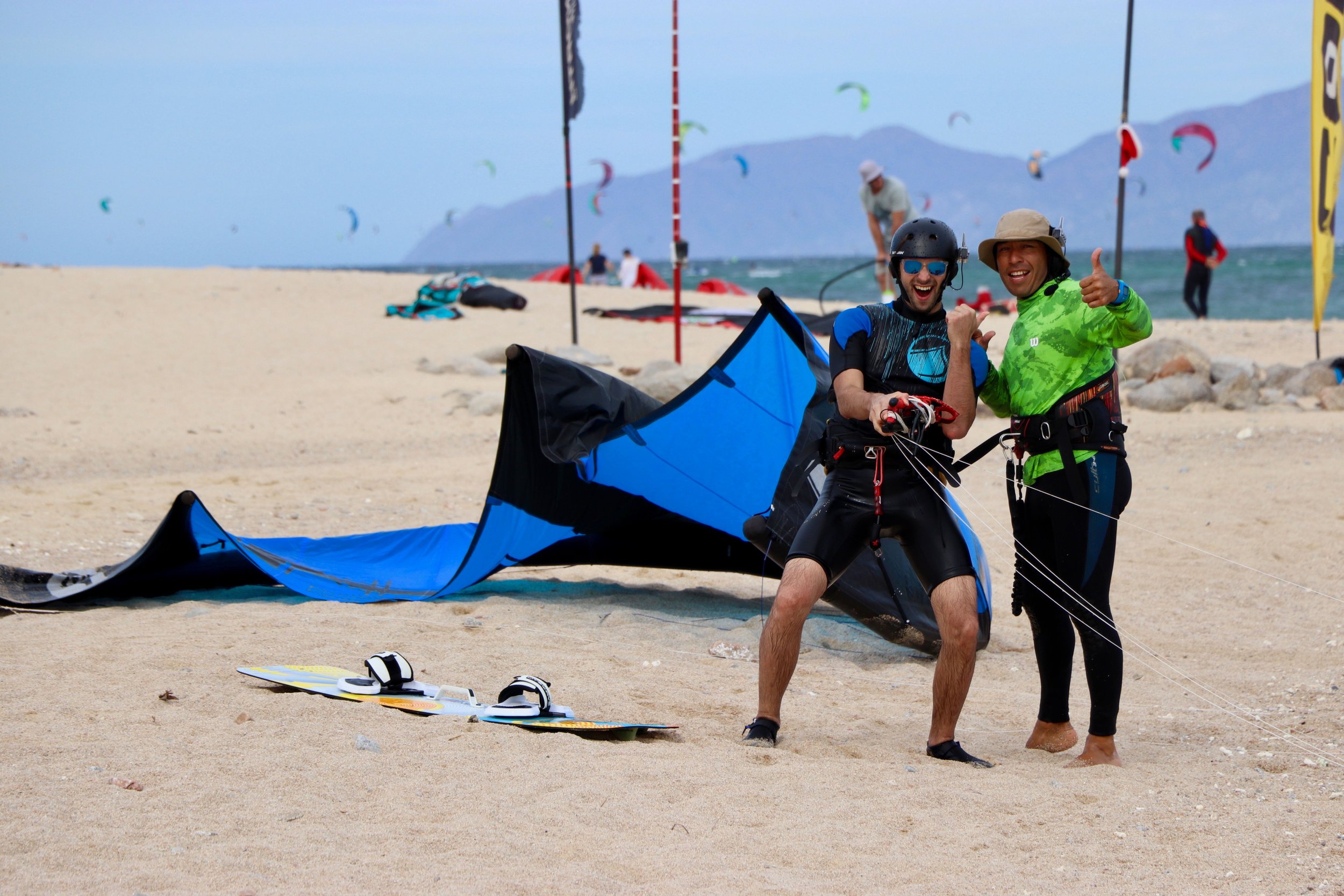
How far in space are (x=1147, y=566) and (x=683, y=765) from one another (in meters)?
3.66

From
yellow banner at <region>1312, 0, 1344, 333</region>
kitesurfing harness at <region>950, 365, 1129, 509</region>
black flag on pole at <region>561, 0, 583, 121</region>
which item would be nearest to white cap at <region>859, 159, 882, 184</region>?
yellow banner at <region>1312, 0, 1344, 333</region>

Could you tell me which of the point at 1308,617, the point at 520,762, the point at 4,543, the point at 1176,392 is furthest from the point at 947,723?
the point at 1176,392

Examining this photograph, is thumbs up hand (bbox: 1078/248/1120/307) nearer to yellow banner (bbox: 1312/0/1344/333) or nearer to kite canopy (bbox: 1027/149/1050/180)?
yellow banner (bbox: 1312/0/1344/333)

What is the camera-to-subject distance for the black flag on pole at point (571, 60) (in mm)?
11773

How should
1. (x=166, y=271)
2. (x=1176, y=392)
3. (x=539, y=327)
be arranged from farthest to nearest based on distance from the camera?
(x=166, y=271)
(x=539, y=327)
(x=1176, y=392)

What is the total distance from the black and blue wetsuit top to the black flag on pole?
30.0 ft

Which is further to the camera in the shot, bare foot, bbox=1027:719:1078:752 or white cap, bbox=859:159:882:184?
white cap, bbox=859:159:882:184

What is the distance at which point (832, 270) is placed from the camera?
235 ft

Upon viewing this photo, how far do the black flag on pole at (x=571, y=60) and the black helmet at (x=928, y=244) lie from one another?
9.08m

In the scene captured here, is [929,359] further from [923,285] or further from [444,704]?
[444,704]

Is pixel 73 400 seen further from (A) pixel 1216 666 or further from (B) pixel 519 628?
(A) pixel 1216 666

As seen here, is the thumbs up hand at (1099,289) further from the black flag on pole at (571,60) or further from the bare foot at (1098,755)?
the black flag on pole at (571,60)

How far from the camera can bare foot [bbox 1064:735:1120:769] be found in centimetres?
330

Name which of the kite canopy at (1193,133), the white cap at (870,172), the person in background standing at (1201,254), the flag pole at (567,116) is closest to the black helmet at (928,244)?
the white cap at (870,172)
